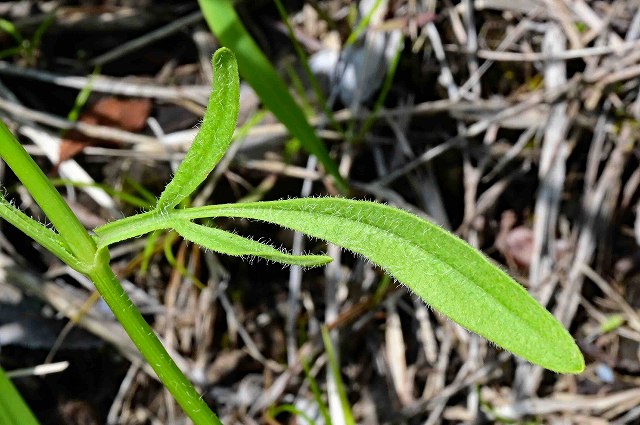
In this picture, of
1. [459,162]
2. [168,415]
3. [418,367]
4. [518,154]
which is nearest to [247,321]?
[168,415]

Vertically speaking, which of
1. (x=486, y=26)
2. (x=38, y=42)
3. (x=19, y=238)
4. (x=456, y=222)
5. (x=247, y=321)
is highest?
(x=38, y=42)

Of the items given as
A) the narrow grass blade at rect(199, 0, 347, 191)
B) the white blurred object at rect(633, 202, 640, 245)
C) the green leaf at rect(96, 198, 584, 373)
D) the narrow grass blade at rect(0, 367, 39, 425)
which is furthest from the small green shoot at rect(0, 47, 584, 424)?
the white blurred object at rect(633, 202, 640, 245)

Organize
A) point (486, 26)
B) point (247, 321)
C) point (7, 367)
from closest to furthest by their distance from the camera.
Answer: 1. point (7, 367)
2. point (247, 321)
3. point (486, 26)

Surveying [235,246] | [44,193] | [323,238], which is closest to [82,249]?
[44,193]

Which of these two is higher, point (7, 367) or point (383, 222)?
point (383, 222)

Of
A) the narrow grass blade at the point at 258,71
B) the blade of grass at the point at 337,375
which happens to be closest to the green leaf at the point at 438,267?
the narrow grass blade at the point at 258,71

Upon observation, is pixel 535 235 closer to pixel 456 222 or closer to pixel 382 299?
pixel 456 222

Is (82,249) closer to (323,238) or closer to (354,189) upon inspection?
(323,238)
